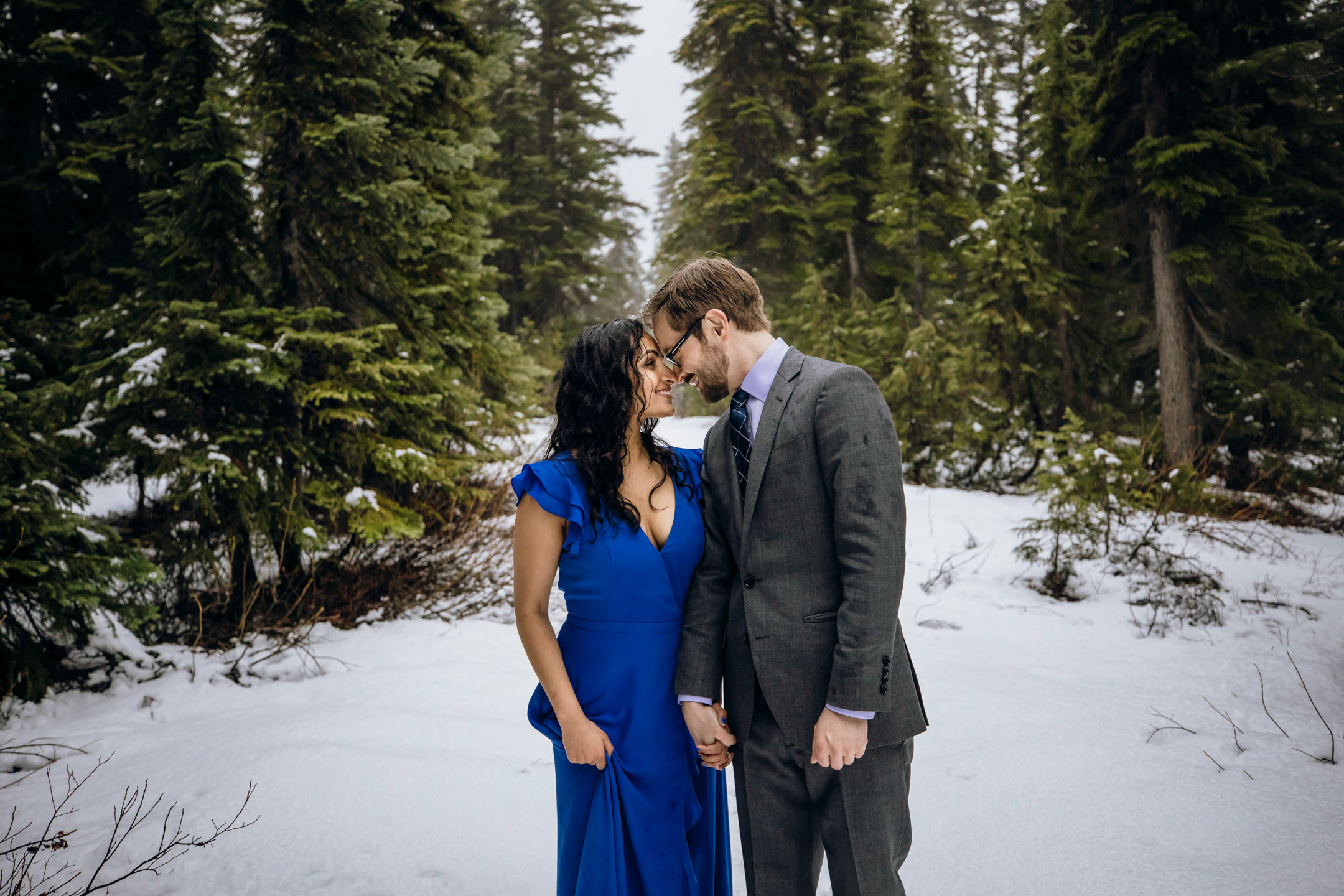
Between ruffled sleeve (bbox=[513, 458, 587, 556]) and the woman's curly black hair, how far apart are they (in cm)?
6

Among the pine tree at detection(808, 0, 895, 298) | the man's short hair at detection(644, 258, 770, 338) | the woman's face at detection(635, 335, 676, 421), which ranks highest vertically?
the pine tree at detection(808, 0, 895, 298)

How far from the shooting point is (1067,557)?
6340 millimetres

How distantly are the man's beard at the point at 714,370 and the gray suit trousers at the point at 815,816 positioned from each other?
103 centimetres

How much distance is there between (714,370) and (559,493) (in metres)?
0.68

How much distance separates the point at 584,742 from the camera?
1.99 m

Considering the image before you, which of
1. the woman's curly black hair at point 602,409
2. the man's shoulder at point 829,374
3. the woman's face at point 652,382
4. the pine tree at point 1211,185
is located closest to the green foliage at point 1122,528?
the pine tree at point 1211,185

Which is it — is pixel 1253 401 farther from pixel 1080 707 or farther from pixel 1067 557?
pixel 1080 707

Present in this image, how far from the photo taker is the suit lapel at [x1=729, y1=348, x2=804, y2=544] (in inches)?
77.3

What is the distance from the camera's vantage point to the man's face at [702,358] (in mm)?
2191

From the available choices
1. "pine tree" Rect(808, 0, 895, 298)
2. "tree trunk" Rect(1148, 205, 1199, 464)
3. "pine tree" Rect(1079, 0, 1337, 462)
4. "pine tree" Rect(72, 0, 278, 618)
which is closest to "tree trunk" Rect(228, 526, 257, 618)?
"pine tree" Rect(72, 0, 278, 618)

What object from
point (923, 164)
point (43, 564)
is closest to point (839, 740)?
point (43, 564)

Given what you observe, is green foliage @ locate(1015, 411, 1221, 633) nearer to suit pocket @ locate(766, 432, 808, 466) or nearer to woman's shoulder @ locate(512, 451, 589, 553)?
suit pocket @ locate(766, 432, 808, 466)

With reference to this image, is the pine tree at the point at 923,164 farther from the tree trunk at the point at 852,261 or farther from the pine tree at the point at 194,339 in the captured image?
the pine tree at the point at 194,339

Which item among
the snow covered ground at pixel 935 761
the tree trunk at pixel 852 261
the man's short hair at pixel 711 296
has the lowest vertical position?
the snow covered ground at pixel 935 761
